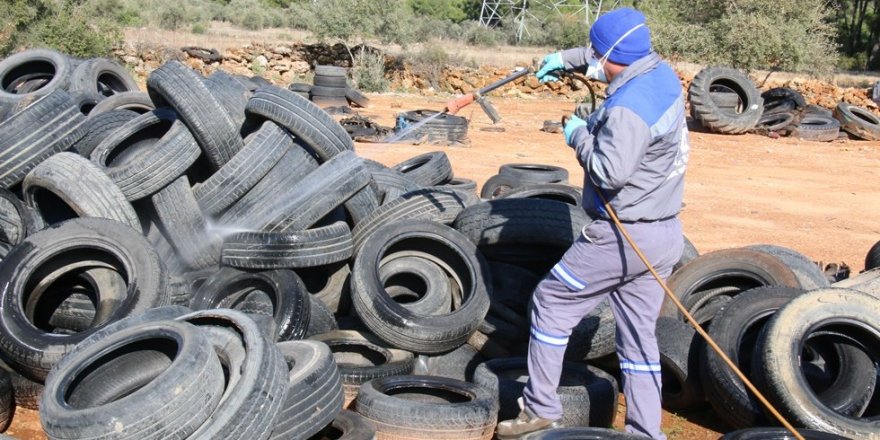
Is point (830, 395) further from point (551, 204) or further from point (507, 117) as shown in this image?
point (507, 117)

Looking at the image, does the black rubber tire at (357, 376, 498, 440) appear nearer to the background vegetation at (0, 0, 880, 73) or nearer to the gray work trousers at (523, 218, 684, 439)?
the gray work trousers at (523, 218, 684, 439)

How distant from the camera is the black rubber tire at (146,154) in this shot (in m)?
6.89

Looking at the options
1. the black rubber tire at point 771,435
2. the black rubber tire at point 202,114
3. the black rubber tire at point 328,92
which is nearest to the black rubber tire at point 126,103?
the black rubber tire at point 202,114

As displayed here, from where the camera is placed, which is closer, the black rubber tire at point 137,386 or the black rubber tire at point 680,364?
the black rubber tire at point 137,386

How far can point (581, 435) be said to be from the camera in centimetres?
445

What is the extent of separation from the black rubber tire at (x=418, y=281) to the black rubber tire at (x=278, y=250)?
486 mm

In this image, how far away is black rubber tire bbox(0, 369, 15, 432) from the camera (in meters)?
5.19

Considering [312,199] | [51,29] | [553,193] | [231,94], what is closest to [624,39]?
[312,199]

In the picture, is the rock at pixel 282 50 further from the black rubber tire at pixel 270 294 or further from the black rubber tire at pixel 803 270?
the black rubber tire at pixel 803 270

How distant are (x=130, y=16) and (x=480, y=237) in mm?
33728

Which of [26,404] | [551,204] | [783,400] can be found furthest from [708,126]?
[26,404]

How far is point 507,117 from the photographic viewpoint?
2370 cm

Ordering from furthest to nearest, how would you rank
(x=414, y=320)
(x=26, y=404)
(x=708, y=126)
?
(x=708, y=126) < (x=414, y=320) < (x=26, y=404)

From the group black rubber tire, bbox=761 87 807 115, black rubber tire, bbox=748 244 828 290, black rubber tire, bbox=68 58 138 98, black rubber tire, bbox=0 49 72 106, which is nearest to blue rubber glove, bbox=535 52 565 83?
black rubber tire, bbox=748 244 828 290
